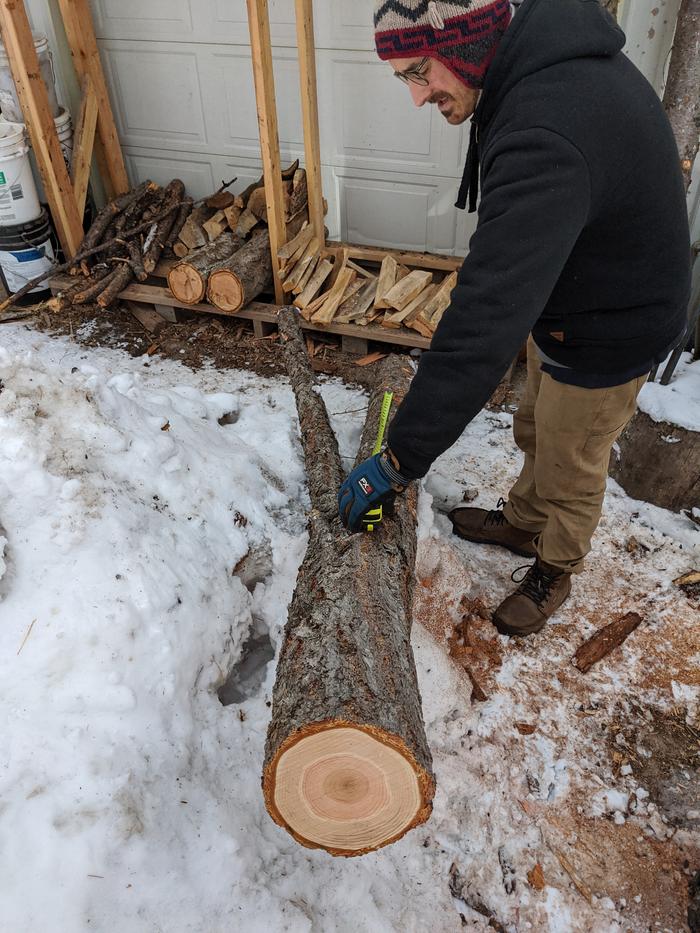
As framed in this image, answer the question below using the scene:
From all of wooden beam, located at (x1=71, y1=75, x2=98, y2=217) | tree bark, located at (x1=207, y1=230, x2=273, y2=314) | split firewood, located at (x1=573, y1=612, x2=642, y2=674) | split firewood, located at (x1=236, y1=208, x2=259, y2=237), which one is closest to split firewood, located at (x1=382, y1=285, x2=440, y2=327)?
tree bark, located at (x1=207, y1=230, x2=273, y2=314)

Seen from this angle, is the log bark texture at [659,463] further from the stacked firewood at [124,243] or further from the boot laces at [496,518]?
the stacked firewood at [124,243]

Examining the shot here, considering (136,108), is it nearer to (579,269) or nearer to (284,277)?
(284,277)

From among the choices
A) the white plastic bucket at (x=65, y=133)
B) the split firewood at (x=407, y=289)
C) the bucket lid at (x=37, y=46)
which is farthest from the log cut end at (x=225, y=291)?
the bucket lid at (x=37, y=46)

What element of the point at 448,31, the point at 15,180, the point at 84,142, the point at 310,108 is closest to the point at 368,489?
the point at 448,31

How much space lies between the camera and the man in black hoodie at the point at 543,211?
151cm

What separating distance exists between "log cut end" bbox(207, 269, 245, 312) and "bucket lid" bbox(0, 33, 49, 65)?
219 cm

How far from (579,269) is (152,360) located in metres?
3.58

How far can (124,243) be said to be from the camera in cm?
504

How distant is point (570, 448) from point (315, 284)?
276 centimetres

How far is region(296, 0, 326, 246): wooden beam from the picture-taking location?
3.80 metres

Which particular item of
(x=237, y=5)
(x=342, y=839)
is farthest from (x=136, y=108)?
(x=342, y=839)

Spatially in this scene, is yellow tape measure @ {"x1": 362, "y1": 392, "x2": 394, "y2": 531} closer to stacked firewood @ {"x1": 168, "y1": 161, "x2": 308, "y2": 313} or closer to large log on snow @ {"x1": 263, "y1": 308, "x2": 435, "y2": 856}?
large log on snow @ {"x1": 263, "y1": 308, "x2": 435, "y2": 856}

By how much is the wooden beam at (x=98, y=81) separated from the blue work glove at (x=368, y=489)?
463 centimetres

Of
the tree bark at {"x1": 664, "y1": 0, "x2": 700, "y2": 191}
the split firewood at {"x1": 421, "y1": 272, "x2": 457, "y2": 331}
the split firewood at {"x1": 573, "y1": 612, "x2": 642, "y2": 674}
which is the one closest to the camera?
the split firewood at {"x1": 573, "y1": 612, "x2": 642, "y2": 674}
